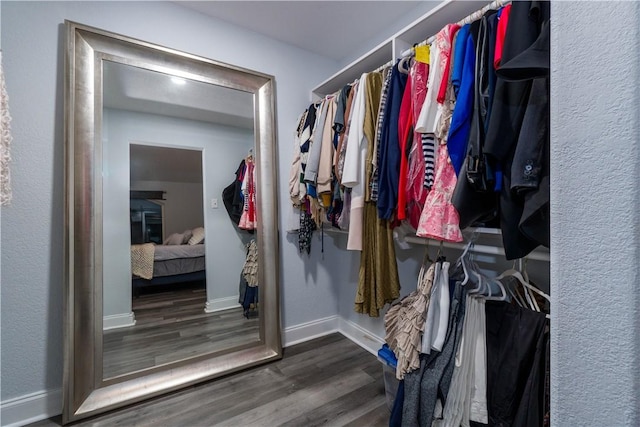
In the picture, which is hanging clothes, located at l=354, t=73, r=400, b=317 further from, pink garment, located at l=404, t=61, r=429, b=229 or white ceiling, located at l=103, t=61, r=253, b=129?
white ceiling, located at l=103, t=61, r=253, b=129

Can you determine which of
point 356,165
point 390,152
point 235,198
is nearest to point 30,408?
point 235,198

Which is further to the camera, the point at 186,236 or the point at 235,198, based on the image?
the point at 235,198

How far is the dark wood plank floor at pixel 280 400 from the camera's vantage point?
1.30m

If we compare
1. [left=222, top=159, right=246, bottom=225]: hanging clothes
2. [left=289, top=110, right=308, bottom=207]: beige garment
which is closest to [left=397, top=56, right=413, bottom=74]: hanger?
[left=289, top=110, right=308, bottom=207]: beige garment

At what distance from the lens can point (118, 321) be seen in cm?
151

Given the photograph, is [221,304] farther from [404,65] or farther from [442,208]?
[404,65]

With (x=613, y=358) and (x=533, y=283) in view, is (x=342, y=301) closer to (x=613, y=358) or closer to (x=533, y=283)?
(x=533, y=283)

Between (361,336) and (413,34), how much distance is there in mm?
1996

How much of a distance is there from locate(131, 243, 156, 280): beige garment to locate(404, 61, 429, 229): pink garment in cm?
154

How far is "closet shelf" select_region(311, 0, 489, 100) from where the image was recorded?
1.19 meters

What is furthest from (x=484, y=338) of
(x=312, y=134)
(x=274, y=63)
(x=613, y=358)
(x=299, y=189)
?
(x=274, y=63)

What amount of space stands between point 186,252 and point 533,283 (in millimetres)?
1889

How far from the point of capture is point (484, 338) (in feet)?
3.42

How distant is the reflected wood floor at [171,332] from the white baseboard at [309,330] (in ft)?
0.96
